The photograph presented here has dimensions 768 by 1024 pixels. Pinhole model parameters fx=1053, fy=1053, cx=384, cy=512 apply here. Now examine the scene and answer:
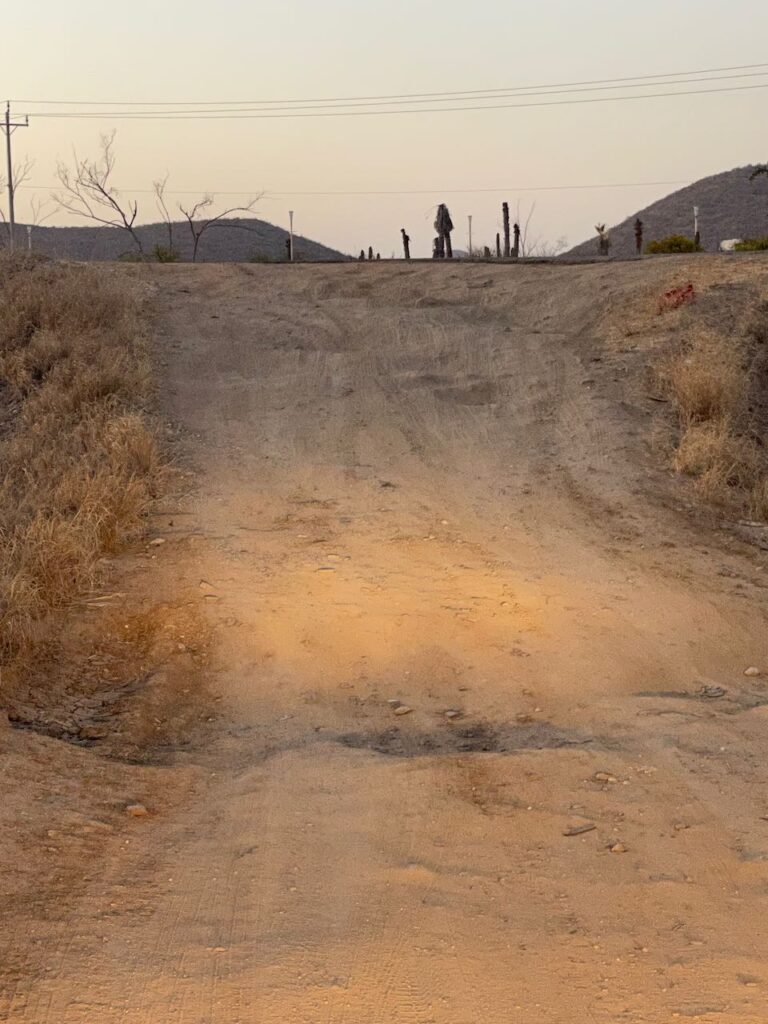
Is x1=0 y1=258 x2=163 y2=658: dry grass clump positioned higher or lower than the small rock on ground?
higher

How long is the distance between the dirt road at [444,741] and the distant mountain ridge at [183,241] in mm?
46444

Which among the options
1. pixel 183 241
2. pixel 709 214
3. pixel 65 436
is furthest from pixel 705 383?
pixel 183 241

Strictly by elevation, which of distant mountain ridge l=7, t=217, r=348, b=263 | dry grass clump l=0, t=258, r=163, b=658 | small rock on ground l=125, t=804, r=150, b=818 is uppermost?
distant mountain ridge l=7, t=217, r=348, b=263

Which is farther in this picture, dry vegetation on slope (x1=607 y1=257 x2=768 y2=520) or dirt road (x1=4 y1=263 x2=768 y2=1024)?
dry vegetation on slope (x1=607 y1=257 x2=768 y2=520)

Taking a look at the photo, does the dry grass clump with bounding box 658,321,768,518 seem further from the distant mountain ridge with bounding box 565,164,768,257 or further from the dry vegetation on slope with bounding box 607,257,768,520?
the distant mountain ridge with bounding box 565,164,768,257

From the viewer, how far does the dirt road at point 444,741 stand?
3.05 m

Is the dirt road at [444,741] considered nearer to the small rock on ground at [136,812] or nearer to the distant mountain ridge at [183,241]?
the small rock on ground at [136,812]

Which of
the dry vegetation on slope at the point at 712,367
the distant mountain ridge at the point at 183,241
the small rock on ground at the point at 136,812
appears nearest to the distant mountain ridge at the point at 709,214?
the distant mountain ridge at the point at 183,241

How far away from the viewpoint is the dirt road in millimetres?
3047

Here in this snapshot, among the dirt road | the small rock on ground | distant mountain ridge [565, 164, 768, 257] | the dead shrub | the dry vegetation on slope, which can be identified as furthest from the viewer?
distant mountain ridge [565, 164, 768, 257]

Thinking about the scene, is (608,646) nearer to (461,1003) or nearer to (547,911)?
(547,911)

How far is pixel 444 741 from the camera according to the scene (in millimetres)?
4828

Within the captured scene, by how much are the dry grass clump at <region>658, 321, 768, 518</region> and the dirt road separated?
1.05 ft

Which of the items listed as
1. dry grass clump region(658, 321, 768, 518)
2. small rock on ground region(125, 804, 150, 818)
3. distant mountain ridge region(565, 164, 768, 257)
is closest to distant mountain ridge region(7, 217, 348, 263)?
distant mountain ridge region(565, 164, 768, 257)
